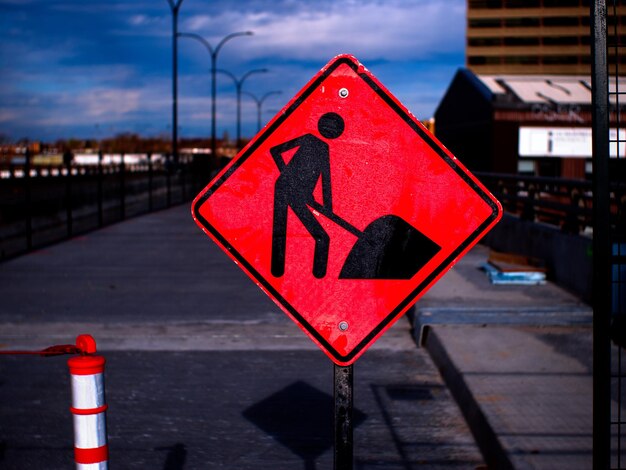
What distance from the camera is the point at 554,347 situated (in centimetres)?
787

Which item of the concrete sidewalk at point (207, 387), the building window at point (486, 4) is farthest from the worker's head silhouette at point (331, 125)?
the building window at point (486, 4)

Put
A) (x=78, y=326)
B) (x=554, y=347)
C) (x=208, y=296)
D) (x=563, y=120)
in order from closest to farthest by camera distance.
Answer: (x=554, y=347) < (x=78, y=326) < (x=208, y=296) < (x=563, y=120)

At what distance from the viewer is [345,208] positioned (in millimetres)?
3326

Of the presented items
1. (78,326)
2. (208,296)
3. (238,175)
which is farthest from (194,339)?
(238,175)

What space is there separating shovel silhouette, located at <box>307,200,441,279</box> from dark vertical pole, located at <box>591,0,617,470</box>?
0.73 m

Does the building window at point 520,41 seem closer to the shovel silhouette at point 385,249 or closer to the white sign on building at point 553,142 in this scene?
the white sign on building at point 553,142

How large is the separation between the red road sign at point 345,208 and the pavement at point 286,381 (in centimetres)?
191

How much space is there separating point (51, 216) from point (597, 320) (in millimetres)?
24244

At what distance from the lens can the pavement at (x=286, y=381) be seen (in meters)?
5.59

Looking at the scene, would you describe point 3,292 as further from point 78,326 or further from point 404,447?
point 404,447

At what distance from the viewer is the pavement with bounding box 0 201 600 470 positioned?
5.59 metres

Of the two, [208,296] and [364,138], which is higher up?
[364,138]

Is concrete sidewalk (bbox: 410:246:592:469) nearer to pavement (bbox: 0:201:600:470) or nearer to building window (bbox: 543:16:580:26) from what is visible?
pavement (bbox: 0:201:600:470)

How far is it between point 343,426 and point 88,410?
0.96 meters
